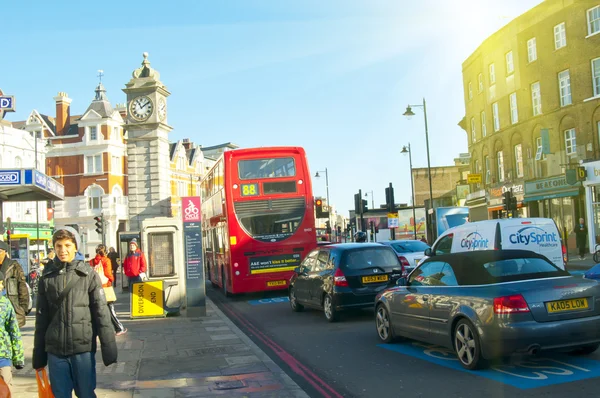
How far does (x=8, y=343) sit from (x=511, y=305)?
506 centimetres

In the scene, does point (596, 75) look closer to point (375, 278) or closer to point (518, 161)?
point (518, 161)

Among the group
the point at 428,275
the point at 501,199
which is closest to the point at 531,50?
the point at 501,199

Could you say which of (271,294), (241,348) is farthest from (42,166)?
(241,348)

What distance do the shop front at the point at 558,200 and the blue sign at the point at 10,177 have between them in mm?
26827

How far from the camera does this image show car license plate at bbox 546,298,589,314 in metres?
7.24

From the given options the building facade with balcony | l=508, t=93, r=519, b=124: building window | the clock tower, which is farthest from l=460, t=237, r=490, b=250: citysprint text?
l=508, t=93, r=519, b=124: building window

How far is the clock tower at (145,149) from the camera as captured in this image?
123 ft

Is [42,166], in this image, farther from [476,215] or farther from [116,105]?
[476,215]

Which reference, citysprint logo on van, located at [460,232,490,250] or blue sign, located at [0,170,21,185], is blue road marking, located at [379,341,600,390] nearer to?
citysprint logo on van, located at [460,232,490,250]

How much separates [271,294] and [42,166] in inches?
1540

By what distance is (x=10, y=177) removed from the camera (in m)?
13.4

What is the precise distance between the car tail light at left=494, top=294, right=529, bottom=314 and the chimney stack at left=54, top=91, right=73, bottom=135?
64.4m

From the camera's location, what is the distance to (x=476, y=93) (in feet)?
144

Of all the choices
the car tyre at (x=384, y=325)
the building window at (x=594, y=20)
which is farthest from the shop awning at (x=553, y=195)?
the car tyre at (x=384, y=325)
